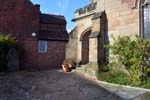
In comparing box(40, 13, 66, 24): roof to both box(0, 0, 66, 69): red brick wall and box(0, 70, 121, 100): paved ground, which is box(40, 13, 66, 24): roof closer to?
box(0, 0, 66, 69): red brick wall

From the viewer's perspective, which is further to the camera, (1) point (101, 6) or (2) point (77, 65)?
(2) point (77, 65)

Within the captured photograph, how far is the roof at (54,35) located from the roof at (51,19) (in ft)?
3.52

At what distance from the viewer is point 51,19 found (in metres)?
28.8

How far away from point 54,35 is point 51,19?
252 centimetres

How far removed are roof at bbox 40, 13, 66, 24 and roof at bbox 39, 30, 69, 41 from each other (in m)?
1.07

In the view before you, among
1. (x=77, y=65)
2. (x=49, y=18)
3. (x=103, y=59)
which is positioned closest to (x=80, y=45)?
(x=77, y=65)

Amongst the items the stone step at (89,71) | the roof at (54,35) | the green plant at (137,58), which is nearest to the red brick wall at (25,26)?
the roof at (54,35)

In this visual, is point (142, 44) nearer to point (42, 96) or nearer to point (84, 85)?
point (84, 85)

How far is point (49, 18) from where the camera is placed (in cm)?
2884

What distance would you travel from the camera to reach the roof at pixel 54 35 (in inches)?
1040

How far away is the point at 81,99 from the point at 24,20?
51.6 ft

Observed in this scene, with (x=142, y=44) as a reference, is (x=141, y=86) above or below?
below

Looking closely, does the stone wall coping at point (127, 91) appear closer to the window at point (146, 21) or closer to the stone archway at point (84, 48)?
the window at point (146, 21)

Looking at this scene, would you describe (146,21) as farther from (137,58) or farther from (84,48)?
(84,48)
